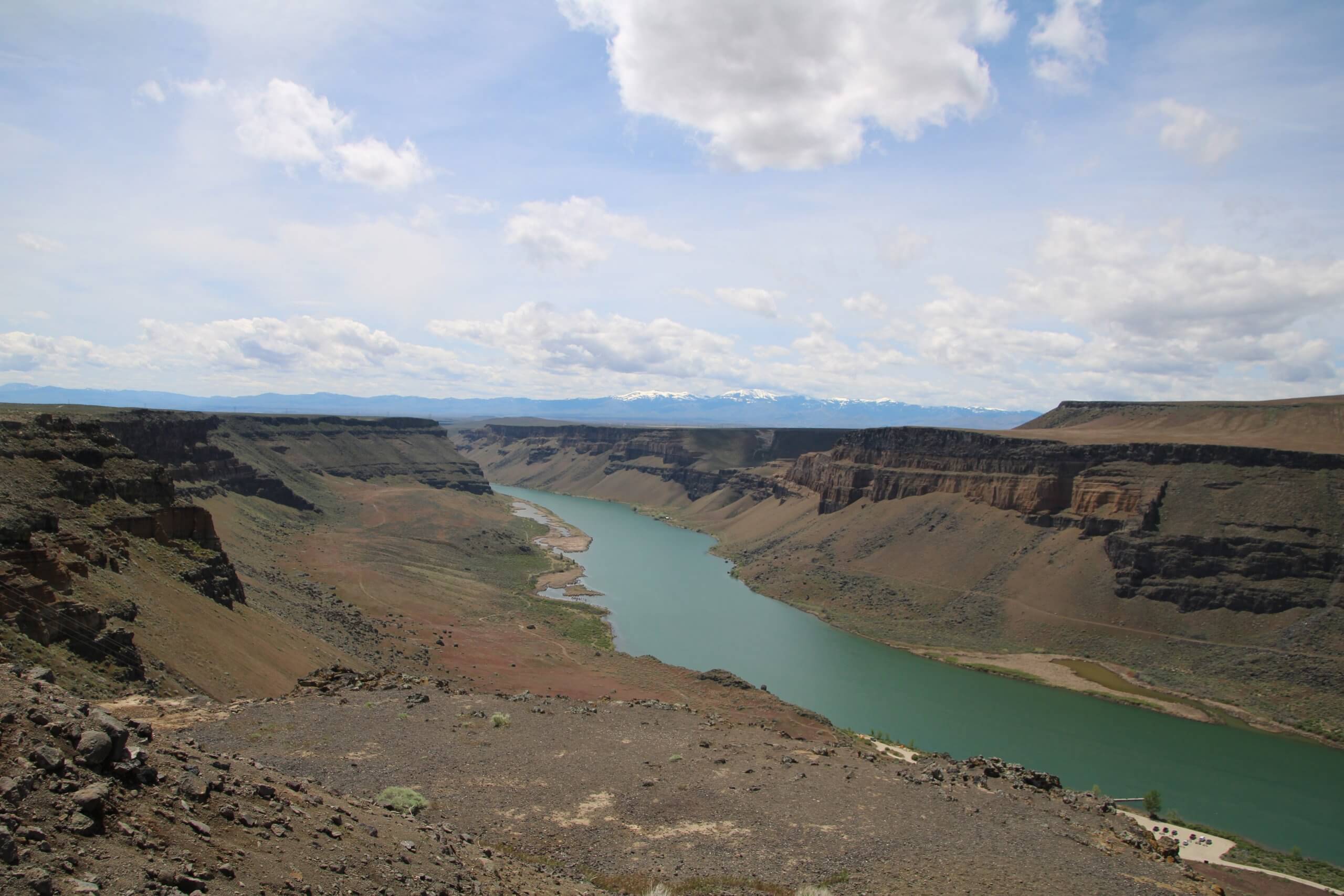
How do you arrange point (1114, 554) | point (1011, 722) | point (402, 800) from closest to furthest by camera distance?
point (402, 800)
point (1011, 722)
point (1114, 554)

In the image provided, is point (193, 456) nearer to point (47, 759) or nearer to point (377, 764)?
point (377, 764)

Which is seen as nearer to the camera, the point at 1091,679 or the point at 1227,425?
the point at 1091,679

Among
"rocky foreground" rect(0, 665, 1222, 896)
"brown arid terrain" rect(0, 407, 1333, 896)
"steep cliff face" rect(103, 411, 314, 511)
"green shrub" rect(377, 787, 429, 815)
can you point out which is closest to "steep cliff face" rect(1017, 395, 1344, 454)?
"brown arid terrain" rect(0, 407, 1333, 896)

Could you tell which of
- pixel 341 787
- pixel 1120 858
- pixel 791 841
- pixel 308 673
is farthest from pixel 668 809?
pixel 308 673

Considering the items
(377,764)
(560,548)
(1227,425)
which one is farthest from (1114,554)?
(560,548)

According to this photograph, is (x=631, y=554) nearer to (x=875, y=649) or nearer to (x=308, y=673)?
(x=875, y=649)

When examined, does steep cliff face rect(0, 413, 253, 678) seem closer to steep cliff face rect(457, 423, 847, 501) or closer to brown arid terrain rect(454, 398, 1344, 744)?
brown arid terrain rect(454, 398, 1344, 744)

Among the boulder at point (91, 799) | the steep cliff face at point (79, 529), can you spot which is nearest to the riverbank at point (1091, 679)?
the steep cliff face at point (79, 529)

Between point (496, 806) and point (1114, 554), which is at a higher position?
point (1114, 554)
